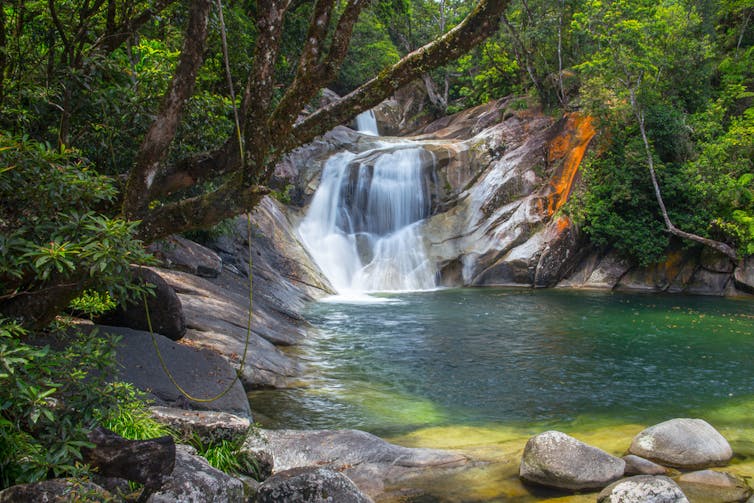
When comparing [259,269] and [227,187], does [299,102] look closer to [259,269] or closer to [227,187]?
[227,187]

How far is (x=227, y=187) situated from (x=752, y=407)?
327 inches

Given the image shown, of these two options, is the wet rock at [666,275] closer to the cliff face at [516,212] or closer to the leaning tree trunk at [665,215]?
the cliff face at [516,212]

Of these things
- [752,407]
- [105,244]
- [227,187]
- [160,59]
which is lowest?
[752,407]

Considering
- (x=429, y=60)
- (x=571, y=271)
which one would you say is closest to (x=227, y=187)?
(x=429, y=60)

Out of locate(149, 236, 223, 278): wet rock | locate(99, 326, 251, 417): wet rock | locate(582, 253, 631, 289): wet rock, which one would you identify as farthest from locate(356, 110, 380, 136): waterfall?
locate(99, 326, 251, 417): wet rock

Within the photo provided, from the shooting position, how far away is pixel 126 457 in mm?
3764

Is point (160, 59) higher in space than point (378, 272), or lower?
higher

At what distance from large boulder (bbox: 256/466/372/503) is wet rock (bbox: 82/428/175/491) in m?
0.91

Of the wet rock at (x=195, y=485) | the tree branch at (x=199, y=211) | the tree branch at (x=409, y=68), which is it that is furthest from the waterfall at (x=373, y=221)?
the wet rock at (x=195, y=485)

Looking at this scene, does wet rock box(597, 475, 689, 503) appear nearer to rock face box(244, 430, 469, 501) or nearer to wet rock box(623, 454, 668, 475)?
wet rock box(623, 454, 668, 475)

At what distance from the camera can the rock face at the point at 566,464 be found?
585cm

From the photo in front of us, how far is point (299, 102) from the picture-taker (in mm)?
5254

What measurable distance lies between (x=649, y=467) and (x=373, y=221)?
2115cm

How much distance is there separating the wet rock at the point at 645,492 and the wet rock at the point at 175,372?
421cm
